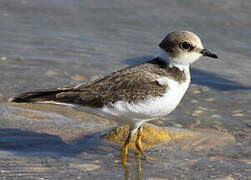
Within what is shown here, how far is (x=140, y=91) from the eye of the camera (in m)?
6.89

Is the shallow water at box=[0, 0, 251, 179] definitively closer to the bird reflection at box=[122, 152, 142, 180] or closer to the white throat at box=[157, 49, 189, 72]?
the bird reflection at box=[122, 152, 142, 180]

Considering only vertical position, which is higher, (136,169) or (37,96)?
(37,96)

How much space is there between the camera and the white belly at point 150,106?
681cm

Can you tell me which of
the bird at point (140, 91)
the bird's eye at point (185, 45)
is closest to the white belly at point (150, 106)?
the bird at point (140, 91)

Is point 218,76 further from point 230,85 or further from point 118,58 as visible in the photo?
point 118,58

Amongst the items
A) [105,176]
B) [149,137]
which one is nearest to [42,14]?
[149,137]

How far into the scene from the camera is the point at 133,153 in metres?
7.40

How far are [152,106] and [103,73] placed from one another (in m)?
2.90

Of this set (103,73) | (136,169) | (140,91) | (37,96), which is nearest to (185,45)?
(140,91)

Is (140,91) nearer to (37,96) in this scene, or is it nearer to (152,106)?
(152,106)

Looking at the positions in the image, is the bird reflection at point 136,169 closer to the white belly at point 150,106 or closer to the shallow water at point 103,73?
the shallow water at point 103,73

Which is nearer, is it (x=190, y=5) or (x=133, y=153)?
(x=133, y=153)

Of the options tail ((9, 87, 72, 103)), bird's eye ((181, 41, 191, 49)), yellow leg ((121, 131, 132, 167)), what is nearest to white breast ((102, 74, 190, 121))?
yellow leg ((121, 131, 132, 167))

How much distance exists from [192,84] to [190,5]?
10.5ft
